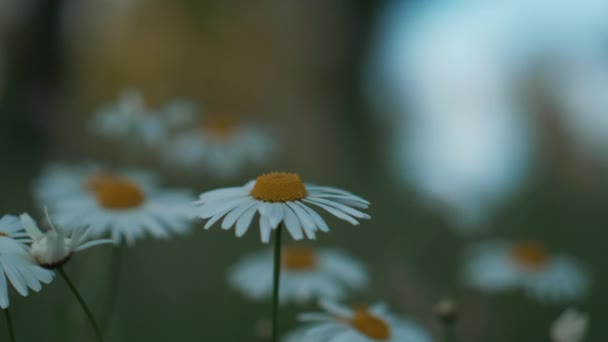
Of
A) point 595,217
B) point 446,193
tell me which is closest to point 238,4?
point 595,217

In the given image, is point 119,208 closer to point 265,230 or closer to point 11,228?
point 11,228

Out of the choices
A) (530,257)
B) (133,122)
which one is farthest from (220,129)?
(530,257)

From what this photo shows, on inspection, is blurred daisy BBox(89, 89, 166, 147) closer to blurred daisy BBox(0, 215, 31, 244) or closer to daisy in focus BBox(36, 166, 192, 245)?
daisy in focus BBox(36, 166, 192, 245)

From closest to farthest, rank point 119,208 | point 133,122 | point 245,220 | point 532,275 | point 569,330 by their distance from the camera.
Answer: point 245,220
point 569,330
point 119,208
point 133,122
point 532,275

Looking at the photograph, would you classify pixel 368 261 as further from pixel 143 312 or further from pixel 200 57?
pixel 200 57

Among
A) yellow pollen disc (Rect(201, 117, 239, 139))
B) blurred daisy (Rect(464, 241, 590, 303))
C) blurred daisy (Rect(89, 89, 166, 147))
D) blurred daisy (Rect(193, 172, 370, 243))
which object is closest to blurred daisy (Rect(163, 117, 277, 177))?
yellow pollen disc (Rect(201, 117, 239, 139))

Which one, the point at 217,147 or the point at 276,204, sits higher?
the point at 217,147
